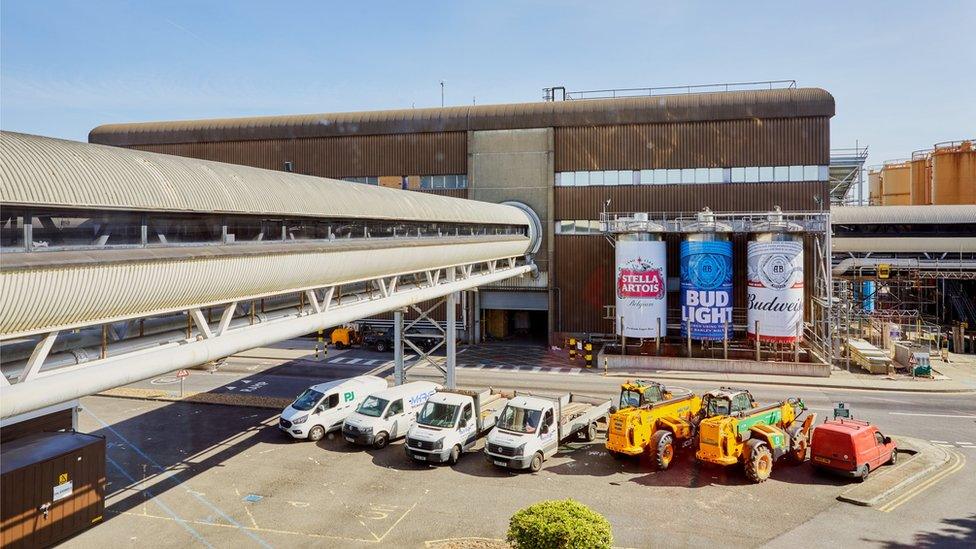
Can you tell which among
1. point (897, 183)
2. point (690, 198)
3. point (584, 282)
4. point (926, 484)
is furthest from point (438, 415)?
point (897, 183)

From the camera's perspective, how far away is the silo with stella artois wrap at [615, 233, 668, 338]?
3512 centimetres

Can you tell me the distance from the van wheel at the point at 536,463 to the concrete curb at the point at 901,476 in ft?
26.2

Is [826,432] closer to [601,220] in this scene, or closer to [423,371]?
[423,371]

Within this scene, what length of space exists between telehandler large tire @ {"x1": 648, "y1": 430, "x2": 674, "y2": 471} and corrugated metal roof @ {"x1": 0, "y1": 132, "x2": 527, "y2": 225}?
10.9m

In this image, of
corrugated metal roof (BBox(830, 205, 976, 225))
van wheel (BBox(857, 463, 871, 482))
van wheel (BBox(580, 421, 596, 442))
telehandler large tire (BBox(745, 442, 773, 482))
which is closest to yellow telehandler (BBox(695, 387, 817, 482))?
telehandler large tire (BBox(745, 442, 773, 482))

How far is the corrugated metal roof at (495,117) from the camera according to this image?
3825 cm

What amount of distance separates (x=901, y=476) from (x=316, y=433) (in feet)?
59.4

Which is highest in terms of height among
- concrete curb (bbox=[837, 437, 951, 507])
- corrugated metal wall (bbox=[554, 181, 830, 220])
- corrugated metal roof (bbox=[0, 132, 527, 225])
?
corrugated metal wall (bbox=[554, 181, 830, 220])

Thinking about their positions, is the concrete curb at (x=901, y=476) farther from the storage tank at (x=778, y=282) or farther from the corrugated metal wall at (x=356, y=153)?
the corrugated metal wall at (x=356, y=153)

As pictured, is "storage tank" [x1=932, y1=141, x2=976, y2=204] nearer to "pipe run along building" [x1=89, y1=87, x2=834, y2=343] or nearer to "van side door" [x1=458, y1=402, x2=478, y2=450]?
"pipe run along building" [x1=89, y1=87, x2=834, y2=343]

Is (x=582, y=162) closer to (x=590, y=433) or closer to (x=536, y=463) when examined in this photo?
(x=590, y=433)

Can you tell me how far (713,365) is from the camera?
109 feet

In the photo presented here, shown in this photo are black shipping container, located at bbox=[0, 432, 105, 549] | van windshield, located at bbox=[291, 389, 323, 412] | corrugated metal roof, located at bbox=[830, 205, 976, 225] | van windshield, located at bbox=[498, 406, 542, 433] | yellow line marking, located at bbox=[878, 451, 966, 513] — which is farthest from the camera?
corrugated metal roof, located at bbox=[830, 205, 976, 225]

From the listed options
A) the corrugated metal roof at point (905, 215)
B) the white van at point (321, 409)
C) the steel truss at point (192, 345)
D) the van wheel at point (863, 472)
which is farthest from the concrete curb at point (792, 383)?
the corrugated metal roof at point (905, 215)
